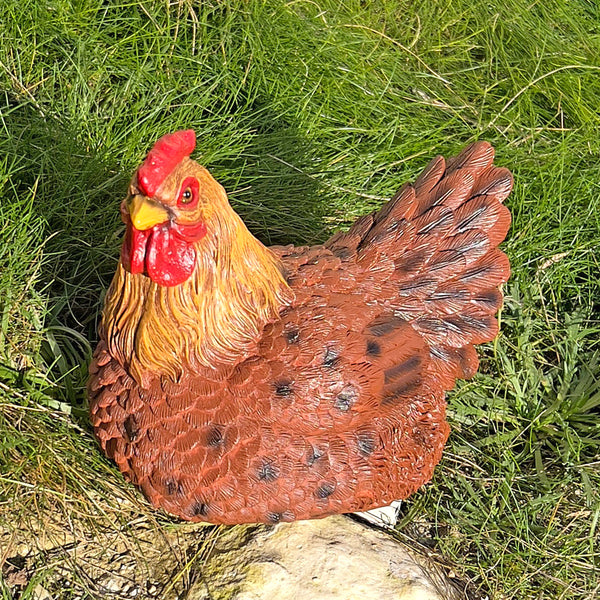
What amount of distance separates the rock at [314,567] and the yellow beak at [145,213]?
104cm

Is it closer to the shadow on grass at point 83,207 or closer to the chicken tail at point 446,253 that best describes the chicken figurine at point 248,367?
the chicken tail at point 446,253

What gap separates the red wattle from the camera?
2.02 metres

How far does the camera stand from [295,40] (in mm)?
3773

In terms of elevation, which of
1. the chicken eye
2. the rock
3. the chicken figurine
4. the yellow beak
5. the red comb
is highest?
the red comb

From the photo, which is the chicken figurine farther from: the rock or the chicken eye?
the rock

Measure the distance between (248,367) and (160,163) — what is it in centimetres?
59

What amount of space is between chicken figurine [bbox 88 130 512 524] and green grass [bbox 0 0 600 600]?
507 mm

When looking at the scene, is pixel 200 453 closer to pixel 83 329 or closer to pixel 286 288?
pixel 286 288

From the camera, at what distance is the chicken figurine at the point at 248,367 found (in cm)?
208

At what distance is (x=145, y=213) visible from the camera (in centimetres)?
197

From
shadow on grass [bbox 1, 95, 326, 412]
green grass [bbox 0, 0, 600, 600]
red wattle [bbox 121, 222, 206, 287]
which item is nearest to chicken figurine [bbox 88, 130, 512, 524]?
red wattle [bbox 121, 222, 206, 287]

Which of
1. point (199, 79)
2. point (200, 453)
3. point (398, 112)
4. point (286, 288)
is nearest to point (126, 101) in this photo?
point (199, 79)

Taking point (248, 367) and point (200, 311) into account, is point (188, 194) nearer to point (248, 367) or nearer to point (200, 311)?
point (200, 311)

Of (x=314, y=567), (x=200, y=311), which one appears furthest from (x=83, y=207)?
(x=314, y=567)
